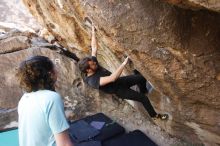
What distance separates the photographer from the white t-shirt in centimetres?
240

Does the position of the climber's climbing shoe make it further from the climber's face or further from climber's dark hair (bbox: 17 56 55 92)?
climber's dark hair (bbox: 17 56 55 92)

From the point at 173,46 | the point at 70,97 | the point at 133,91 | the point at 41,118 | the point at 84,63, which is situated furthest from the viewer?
the point at 70,97

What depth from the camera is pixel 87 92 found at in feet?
21.4

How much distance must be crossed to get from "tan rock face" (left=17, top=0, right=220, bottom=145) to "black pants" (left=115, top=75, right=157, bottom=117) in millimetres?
568

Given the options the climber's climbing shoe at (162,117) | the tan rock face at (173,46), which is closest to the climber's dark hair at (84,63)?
the tan rock face at (173,46)

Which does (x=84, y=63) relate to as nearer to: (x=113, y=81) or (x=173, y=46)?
(x=113, y=81)

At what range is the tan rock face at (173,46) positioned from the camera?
338 centimetres

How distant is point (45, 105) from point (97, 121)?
→ 138 inches

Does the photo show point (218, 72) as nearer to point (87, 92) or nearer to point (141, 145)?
point (141, 145)

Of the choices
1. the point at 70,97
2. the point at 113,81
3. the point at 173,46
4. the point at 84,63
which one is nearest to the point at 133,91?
the point at 113,81

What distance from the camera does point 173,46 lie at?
354cm

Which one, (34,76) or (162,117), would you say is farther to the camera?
(162,117)

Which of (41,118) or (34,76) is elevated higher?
(34,76)

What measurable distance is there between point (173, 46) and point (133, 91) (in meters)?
1.78
